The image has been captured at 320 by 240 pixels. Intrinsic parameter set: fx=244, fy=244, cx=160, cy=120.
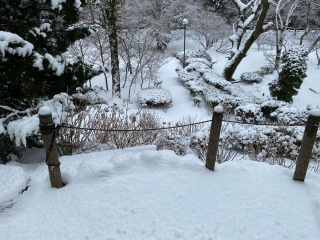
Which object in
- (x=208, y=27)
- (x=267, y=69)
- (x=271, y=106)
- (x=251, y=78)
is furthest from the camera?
(x=208, y=27)

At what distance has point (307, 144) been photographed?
8.19ft

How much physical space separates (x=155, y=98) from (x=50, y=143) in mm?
7729

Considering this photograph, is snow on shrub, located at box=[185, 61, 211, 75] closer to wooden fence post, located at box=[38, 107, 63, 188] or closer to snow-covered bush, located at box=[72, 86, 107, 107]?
snow-covered bush, located at box=[72, 86, 107, 107]

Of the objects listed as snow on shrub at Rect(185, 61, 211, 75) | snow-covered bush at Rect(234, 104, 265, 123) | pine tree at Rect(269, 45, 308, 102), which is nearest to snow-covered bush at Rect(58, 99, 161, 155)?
snow-covered bush at Rect(234, 104, 265, 123)

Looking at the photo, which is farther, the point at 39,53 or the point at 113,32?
the point at 113,32

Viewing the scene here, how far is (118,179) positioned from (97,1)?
26.2 feet

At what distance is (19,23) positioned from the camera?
339cm

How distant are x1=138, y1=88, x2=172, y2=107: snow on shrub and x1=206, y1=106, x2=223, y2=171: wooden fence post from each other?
285 inches

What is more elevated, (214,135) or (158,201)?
(214,135)

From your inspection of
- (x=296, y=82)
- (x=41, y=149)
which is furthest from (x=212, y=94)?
(x=41, y=149)

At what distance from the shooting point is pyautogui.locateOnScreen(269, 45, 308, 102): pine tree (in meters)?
9.05

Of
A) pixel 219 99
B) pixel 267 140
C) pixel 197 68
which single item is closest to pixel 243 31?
pixel 197 68

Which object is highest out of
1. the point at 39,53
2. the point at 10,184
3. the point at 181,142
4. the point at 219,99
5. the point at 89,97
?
the point at 39,53

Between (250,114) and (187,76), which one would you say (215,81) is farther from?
(250,114)
